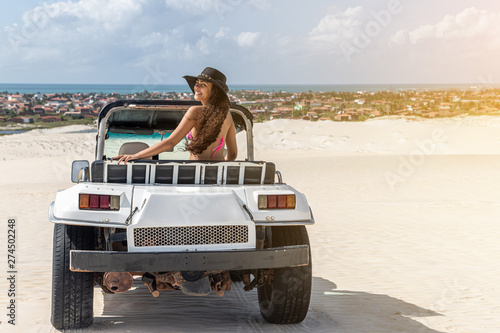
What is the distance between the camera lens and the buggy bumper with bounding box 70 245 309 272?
4.61 m

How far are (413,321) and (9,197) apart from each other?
1410 centimetres

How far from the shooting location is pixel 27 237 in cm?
1135

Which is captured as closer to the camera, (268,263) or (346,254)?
(268,263)

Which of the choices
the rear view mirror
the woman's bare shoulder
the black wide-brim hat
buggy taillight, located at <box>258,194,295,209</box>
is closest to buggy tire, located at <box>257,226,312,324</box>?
buggy taillight, located at <box>258,194,295,209</box>

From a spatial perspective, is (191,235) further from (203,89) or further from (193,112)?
(203,89)

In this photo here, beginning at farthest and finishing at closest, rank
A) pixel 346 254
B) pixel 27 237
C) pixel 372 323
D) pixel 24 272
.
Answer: pixel 27 237, pixel 346 254, pixel 24 272, pixel 372 323

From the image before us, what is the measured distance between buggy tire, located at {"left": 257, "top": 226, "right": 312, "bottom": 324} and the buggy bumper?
0.41 m

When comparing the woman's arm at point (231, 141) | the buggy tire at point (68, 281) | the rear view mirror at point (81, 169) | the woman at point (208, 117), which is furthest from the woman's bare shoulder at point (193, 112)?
the buggy tire at point (68, 281)

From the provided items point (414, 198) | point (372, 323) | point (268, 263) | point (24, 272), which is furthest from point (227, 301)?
point (414, 198)

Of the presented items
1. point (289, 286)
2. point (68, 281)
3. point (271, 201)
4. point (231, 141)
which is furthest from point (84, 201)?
point (289, 286)

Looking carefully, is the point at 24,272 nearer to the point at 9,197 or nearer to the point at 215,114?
the point at 215,114

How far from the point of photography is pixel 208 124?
5.51 m

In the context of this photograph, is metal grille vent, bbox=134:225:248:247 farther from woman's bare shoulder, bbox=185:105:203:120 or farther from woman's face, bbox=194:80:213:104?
woman's face, bbox=194:80:213:104

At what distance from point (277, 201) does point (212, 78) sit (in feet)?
3.93
